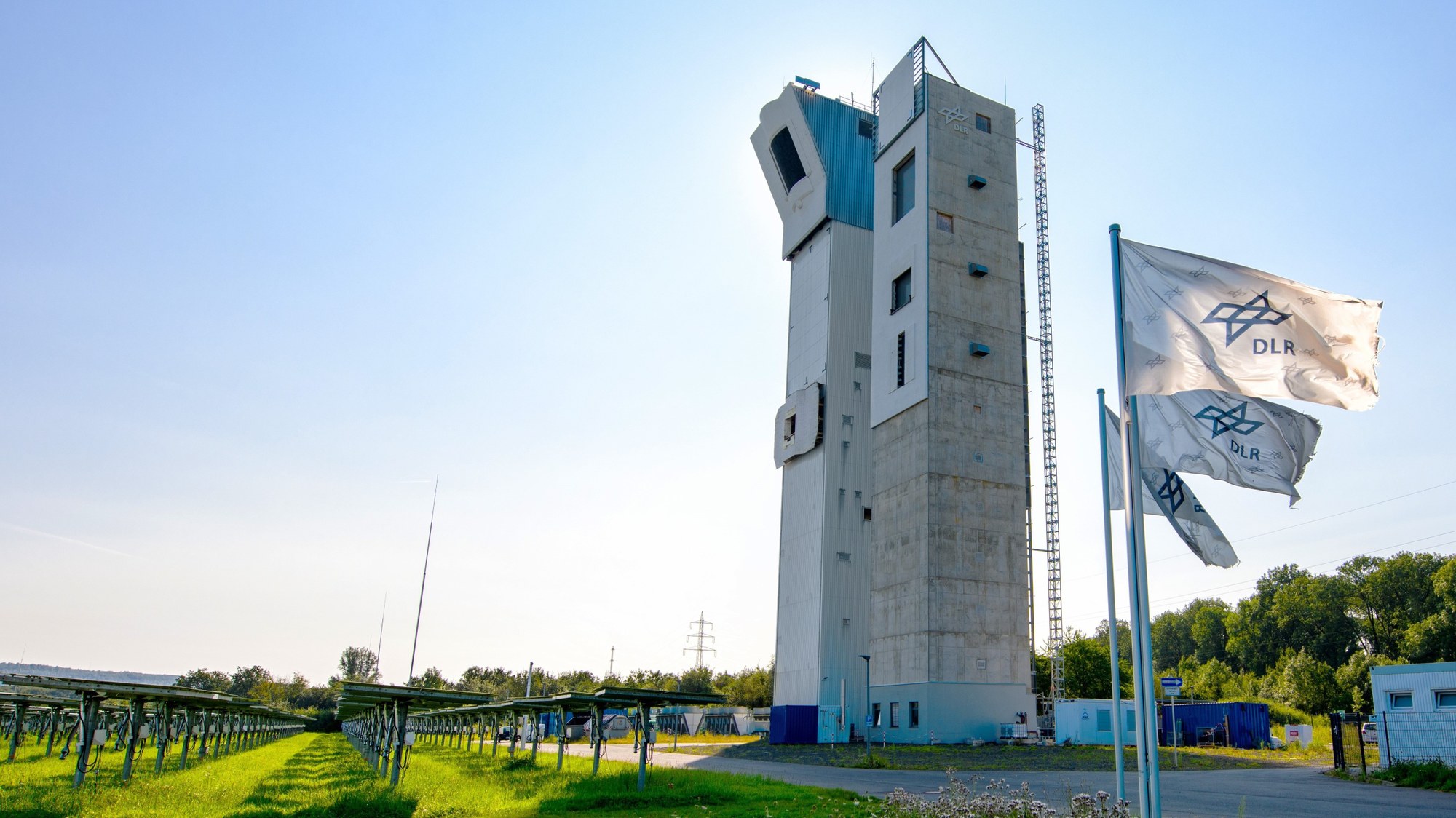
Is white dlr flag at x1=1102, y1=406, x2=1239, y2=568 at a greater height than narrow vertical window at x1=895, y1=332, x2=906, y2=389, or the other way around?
narrow vertical window at x1=895, y1=332, x2=906, y2=389

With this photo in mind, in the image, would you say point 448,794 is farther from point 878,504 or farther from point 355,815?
point 878,504

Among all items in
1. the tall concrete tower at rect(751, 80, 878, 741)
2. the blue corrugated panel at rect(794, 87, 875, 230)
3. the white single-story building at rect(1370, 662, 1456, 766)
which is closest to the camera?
the white single-story building at rect(1370, 662, 1456, 766)

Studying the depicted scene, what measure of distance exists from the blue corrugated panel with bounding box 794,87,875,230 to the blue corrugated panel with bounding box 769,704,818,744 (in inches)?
1232

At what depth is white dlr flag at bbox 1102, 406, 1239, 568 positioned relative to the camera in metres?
11.7

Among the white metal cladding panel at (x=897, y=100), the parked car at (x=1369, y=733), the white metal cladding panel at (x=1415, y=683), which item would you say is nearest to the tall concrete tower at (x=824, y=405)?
the white metal cladding panel at (x=897, y=100)

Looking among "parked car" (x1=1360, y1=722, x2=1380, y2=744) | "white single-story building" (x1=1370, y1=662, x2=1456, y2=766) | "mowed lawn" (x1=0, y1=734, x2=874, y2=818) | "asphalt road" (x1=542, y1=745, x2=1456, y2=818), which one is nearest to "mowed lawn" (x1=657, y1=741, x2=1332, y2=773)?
"parked car" (x1=1360, y1=722, x2=1380, y2=744)

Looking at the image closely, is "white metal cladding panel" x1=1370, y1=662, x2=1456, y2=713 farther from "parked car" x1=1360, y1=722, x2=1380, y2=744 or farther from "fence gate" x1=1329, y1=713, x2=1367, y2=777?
"parked car" x1=1360, y1=722, x2=1380, y2=744

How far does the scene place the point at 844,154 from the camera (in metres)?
64.9

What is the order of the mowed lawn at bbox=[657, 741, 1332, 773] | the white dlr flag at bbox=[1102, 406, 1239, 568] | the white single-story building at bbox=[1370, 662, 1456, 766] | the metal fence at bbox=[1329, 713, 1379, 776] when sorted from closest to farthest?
the white dlr flag at bbox=[1102, 406, 1239, 568], the white single-story building at bbox=[1370, 662, 1456, 766], the metal fence at bbox=[1329, 713, 1379, 776], the mowed lawn at bbox=[657, 741, 1332, 773]

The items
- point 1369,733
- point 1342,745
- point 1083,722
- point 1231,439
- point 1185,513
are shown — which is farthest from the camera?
point 1083,722

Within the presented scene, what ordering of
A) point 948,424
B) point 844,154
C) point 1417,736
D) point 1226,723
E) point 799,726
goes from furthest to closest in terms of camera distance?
point 844,154, point 799,726, point 948,424, point 1226,723, point 1417,736

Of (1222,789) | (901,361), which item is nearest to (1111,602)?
(1222,789)

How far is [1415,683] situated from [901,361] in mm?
29313

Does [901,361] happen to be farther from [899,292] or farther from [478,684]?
[478,684]
